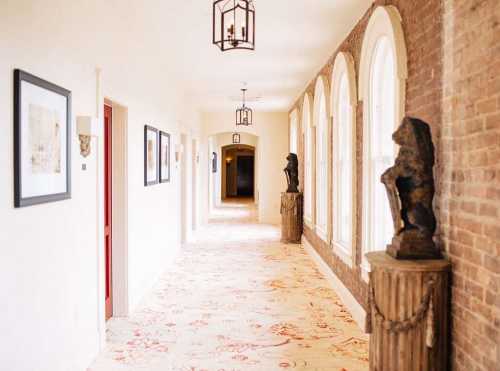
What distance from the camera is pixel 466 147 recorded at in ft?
9.66

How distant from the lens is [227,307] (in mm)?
5996

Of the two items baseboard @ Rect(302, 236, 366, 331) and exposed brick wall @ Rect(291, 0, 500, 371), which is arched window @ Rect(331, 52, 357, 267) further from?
exposed brick wall @ Rect(291, 0, 500, 371)

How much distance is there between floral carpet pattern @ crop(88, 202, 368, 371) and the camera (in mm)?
4285

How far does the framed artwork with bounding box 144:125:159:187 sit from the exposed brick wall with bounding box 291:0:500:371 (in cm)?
368

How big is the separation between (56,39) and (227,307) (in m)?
3.74

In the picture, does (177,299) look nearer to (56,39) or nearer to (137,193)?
(137,193)

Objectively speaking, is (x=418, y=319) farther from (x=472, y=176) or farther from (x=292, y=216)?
(x=292, y=216)

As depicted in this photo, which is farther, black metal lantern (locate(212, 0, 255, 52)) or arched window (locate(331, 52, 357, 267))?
arched window (locate(331, 52, 357, 267))

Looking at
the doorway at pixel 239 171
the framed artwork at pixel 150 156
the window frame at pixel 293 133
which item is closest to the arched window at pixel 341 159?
the framed artwork at pixel 150 156

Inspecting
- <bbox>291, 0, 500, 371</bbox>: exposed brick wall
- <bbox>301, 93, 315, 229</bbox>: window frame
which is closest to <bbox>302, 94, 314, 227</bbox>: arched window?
<bbox>301, 93, 315, 229</bbox>: window frame

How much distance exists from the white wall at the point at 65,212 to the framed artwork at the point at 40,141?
65mm

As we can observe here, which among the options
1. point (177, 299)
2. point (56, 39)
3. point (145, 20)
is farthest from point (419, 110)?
point (177, 299)

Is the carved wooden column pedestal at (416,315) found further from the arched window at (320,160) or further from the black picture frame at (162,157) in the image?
the arched window at (320,160)

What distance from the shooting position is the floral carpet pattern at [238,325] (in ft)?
14.1
